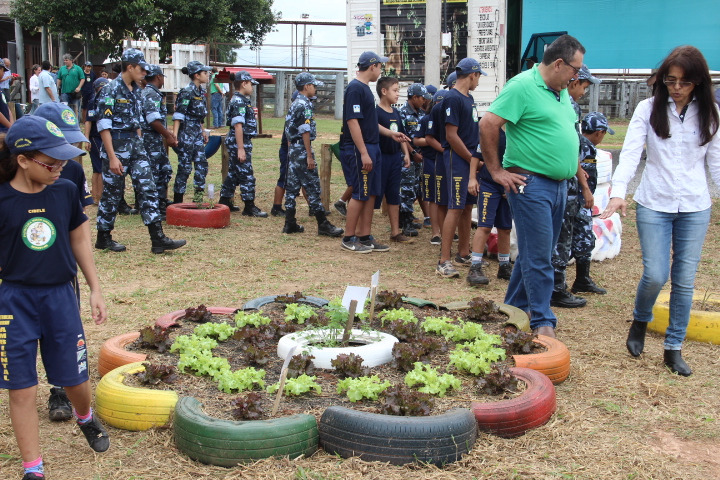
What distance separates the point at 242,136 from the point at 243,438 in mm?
7703

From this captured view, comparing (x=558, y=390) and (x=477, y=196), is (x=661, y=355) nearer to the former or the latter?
(x=558, y=390)

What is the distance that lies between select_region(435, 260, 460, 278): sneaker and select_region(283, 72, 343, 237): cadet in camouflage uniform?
2315 millimetres

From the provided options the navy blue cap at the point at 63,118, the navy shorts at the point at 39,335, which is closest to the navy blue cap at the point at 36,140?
the navy shorts at the point at 39,335

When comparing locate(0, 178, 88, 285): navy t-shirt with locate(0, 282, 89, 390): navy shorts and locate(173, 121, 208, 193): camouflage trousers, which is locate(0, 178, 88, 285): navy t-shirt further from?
locate(173, 121, 208, 193): camouflage trousers

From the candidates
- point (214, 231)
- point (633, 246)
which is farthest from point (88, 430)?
point (633, 246)

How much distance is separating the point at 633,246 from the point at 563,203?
4.83m

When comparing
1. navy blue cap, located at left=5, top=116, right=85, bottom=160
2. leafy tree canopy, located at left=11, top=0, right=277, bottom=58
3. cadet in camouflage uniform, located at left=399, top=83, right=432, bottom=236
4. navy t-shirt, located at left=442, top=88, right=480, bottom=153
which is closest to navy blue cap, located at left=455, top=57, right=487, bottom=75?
navy t-shirt, located at left=442, top=88, right=480, bottom=153

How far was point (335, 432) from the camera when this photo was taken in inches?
140

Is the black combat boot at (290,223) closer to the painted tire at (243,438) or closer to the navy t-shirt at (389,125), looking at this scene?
the navy t-shirt at (389,125)

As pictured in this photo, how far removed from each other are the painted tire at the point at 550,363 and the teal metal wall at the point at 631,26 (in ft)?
56.9

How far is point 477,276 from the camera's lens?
7.45 metres

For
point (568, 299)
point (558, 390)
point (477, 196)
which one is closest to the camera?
point (558, 390)

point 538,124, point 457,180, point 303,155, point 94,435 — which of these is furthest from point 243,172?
point 94,435

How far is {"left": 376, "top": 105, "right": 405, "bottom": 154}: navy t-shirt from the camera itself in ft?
29.6
